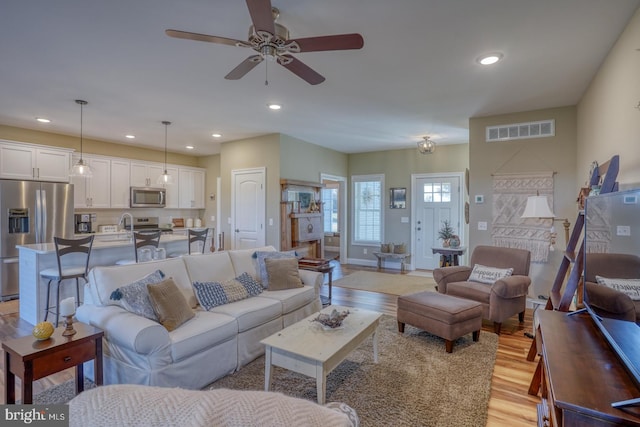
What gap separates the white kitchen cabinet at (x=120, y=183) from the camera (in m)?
6.33

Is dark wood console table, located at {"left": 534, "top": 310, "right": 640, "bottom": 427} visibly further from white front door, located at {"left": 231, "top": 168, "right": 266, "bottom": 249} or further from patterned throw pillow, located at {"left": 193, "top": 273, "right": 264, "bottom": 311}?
white front door, located at {"left": 231, "top": 168, "right": 266, "bottom": 249}

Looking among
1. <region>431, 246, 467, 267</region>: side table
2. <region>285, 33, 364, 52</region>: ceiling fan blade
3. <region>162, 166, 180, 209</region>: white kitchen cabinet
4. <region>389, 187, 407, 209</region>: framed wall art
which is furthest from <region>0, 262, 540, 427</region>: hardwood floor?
<region>162, 166, 180, 209</region>: white kitchen cabinet

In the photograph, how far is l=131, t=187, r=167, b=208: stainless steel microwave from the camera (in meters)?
6.58

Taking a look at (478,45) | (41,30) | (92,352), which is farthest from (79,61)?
(478,45)

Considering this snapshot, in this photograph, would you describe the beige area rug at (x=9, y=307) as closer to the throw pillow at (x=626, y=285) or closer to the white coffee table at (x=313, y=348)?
the white coffee table at (x=313, y=348)

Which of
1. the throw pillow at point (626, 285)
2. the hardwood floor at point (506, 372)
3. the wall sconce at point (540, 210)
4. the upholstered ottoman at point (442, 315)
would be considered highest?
the wall sconce at point (540, 210)

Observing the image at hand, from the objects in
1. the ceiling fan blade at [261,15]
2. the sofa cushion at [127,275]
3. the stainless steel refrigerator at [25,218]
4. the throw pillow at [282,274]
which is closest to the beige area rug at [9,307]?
the stainless steel refrigerator at [25,218]

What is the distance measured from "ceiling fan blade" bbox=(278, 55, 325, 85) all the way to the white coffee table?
6.52ft

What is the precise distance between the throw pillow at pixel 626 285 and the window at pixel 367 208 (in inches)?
230

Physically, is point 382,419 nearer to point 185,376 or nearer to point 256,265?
point 185,376

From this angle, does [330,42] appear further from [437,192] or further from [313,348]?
[437,192]

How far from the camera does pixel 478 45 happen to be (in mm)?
2648

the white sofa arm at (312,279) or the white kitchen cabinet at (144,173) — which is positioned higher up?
the white kitchen cabinet at (144,173)

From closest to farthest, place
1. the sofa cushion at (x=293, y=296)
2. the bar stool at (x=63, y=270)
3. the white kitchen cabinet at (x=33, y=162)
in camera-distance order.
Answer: the sofa cushion at (x=293, y=296) < the bar stool at (x=63, y=270) < the white kitchen cabinet at (x=33, y=162)
